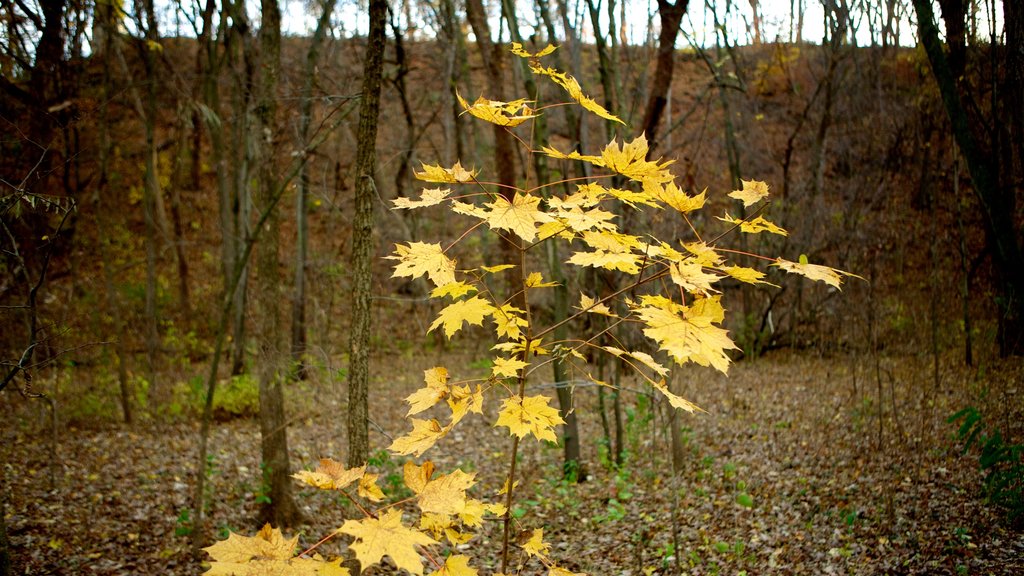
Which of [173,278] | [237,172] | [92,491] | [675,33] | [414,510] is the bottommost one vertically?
[414,510]

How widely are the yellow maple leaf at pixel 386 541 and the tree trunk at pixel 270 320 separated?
13.6ft

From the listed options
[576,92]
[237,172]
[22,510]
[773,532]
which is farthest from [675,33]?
[22,510]

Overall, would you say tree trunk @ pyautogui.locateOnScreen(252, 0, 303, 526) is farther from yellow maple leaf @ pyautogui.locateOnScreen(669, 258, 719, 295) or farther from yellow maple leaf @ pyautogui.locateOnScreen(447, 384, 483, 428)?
yellow maple leaf @ pyautogui.locateOnScreen(669, 258, 719, 295)

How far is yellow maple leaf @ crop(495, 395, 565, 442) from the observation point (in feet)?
5.99

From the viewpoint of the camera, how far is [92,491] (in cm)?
601

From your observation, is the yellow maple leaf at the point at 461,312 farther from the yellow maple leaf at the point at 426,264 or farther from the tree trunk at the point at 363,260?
the tree trunk at the point at 363,260

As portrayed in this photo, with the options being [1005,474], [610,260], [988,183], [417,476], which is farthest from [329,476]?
[988,183]

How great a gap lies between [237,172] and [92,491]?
17.2ft

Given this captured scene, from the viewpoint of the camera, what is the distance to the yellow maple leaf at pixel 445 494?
5.55 ft

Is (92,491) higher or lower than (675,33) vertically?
lower

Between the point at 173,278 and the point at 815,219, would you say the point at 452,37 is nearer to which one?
the point at 815,219

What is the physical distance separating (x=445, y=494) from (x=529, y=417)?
33cm

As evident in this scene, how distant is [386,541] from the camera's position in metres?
1.51

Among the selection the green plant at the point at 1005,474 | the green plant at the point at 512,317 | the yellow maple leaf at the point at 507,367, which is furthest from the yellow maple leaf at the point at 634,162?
the green plant at the point at 1005,474
